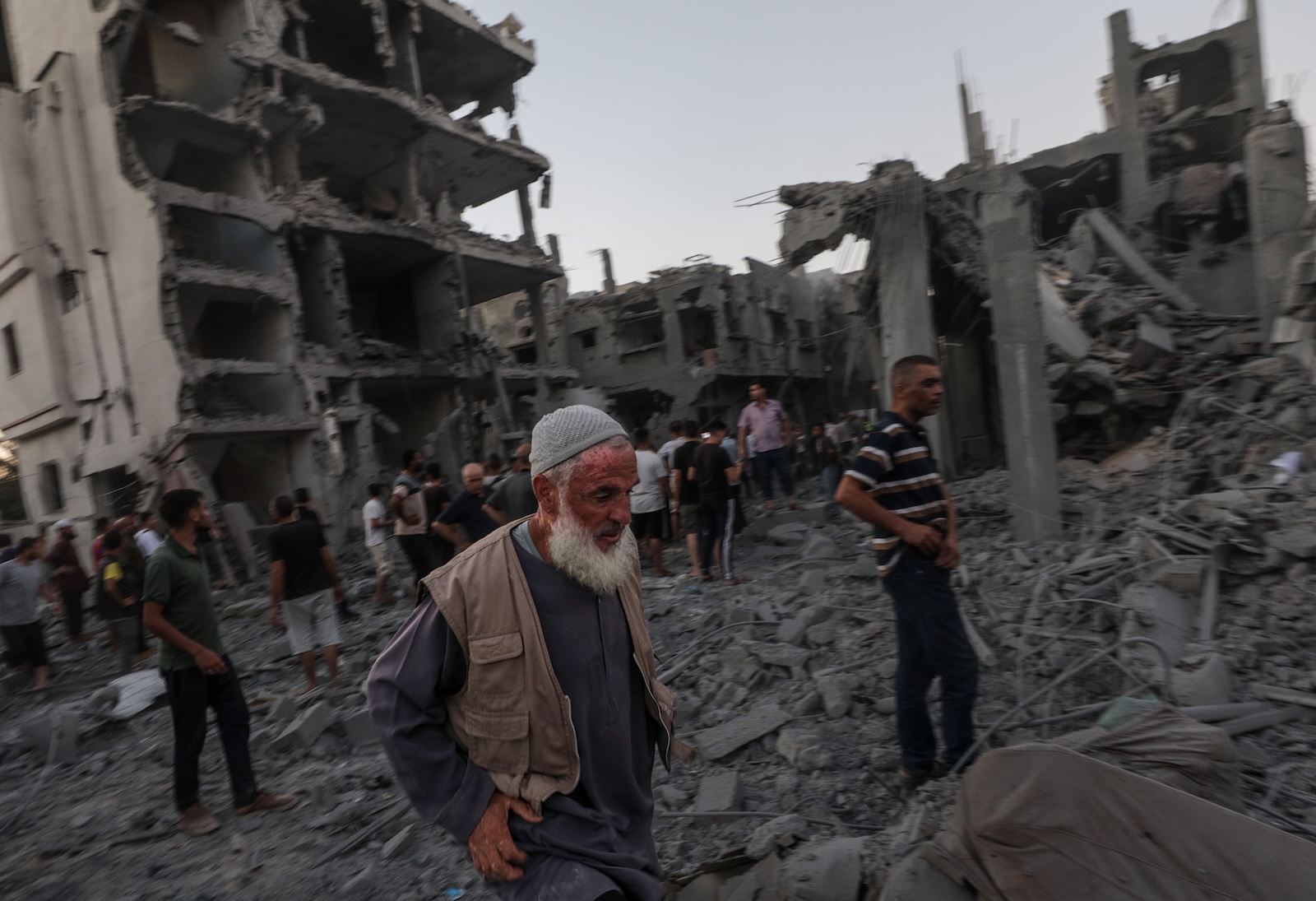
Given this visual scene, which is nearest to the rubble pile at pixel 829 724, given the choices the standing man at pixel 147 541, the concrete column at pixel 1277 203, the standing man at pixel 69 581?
the standing man at pixel 147 541

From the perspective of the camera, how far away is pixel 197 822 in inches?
174

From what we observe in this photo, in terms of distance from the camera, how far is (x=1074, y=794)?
6.61 feet

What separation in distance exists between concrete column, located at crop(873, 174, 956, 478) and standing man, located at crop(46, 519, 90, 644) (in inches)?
460

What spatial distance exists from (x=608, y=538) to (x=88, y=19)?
18.8 m

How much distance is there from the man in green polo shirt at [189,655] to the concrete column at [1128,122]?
23.6 metres

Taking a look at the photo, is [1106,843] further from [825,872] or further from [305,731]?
[305,731]

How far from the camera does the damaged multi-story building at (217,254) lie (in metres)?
14.2

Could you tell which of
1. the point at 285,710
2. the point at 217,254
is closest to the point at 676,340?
the point at 217,254

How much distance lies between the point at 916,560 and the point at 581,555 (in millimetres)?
2086

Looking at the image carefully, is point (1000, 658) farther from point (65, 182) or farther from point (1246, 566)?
point (65, 182)

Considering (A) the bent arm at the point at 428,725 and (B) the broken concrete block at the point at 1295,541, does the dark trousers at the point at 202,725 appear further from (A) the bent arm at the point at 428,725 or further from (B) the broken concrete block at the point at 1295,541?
(B) the broken concrete block at the point at 1295,541

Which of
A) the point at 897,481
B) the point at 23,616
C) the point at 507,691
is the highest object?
the point at 897,481

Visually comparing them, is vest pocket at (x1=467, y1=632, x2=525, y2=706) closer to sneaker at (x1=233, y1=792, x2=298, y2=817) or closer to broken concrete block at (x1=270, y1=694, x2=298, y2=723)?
sneaker at (x1=233, y1=792, x2=298, y2=817)

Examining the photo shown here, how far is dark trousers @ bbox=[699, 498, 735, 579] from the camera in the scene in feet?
26.8
